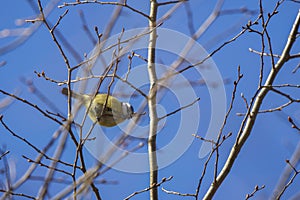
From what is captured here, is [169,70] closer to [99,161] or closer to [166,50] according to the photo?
[166,50]

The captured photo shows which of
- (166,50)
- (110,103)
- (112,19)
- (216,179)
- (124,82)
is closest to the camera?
(112,19)

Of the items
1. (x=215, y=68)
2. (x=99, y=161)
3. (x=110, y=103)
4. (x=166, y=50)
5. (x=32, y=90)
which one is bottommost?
(x=99, y=161)

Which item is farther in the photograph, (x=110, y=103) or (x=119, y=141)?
(x=110, y=103)

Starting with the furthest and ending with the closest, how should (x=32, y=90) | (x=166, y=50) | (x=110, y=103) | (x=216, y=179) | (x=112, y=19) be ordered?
(x=110, y=103) < (x=166, y=50) < (x=216, y=179) < (x=32, y=90) < (x=112, y=19)

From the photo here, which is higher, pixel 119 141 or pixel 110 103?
pixel 110 103

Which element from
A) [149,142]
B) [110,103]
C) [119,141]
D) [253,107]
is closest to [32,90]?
[119,141]

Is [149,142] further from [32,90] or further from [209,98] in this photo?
[32,90]

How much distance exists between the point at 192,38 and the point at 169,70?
8.2 inches

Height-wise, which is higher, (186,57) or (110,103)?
(110,103)

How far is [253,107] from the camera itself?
8.11 feet

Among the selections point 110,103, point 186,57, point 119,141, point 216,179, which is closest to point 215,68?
point 186,57

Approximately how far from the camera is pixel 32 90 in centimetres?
223

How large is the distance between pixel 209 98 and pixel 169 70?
0.48m

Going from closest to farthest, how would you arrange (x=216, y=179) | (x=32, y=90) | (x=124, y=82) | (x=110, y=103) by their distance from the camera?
(x=32, y=90) < (x=216, y=179) < (x=124, y=82) < (x=110, y=103)
